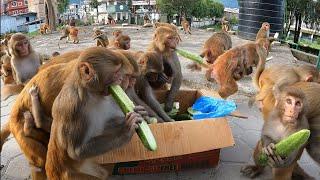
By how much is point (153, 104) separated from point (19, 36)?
223 centimetres

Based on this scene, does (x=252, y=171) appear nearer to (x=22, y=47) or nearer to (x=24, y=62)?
(x=22, y=47)

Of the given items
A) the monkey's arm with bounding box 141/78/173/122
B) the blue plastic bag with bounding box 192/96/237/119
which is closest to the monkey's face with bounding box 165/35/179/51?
the monkey's arm with bounding box 141/78/173/122

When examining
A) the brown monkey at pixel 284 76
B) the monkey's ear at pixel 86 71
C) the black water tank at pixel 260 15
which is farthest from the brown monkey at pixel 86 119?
the black water tank at pixel 260 15

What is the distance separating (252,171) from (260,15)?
1204cm

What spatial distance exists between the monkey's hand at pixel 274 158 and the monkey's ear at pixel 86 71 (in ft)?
5.78

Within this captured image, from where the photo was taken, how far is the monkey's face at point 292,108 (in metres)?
3.20

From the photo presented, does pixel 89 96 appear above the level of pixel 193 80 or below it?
above

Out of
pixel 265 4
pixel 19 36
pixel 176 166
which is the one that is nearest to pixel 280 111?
pixel 176 166

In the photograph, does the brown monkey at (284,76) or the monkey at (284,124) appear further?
the brown monkey at (284,76)

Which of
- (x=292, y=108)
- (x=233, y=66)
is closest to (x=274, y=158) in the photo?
(x=292, y=108)

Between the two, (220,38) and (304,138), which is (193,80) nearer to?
(220,38)

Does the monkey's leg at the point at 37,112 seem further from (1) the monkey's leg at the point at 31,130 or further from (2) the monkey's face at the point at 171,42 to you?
(2) the monkey's face at the point at 171,42

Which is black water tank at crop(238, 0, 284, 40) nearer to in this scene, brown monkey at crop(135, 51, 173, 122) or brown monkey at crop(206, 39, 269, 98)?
brown monkey at crop(206, 39, 269, 98)

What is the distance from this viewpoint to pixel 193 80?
8.09 metres
